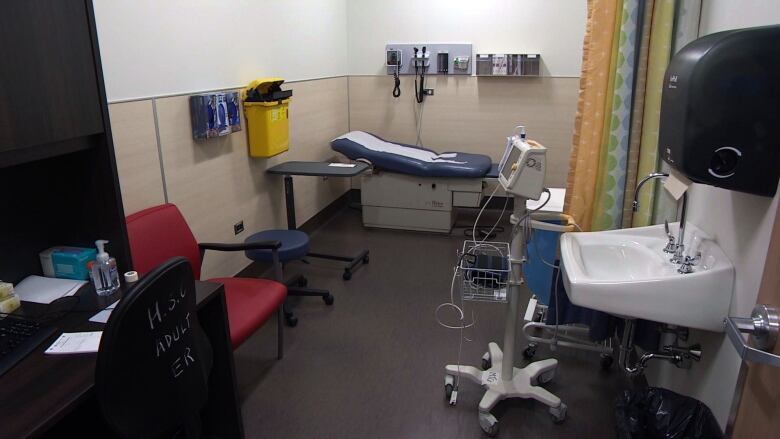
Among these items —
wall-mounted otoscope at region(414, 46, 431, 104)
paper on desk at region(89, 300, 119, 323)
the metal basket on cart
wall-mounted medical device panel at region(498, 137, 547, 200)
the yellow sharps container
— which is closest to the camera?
paper on desk at region(89, 300, 119, 323)

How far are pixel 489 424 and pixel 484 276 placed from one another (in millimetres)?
588

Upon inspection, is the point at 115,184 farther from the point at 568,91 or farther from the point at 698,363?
the point at 568,91

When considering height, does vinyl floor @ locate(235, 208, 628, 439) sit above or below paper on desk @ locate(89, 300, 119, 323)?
below

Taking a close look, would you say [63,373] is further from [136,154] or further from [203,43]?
[203,43]

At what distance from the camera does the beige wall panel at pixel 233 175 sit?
2.64 m

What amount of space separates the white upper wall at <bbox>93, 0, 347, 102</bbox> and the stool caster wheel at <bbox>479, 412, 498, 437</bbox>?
2043 millimetres

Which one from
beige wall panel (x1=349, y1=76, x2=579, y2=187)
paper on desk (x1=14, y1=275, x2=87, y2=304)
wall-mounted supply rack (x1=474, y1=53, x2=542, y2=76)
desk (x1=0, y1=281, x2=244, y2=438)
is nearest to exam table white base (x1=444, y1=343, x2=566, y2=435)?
desk (x1=0, y1=281, x2=244, y2=438)

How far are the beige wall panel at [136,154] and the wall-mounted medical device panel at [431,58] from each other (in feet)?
9.14

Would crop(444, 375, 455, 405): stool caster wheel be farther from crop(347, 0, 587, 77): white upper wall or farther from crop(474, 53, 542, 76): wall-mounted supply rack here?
crop(347, 0, 587, 77): white upper wall

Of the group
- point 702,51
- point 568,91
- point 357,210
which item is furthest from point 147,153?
point 568,91

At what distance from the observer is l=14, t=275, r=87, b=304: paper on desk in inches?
64.3

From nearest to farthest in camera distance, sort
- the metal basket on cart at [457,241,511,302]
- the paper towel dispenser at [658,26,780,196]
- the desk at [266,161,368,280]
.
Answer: the paper towel dispenser at [658,26,780,196], the metal basket on cart at [457,241,511,302], the desk at [266,161,368,280]

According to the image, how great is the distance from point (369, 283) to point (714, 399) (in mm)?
2171

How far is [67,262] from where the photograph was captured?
1.72 meters
